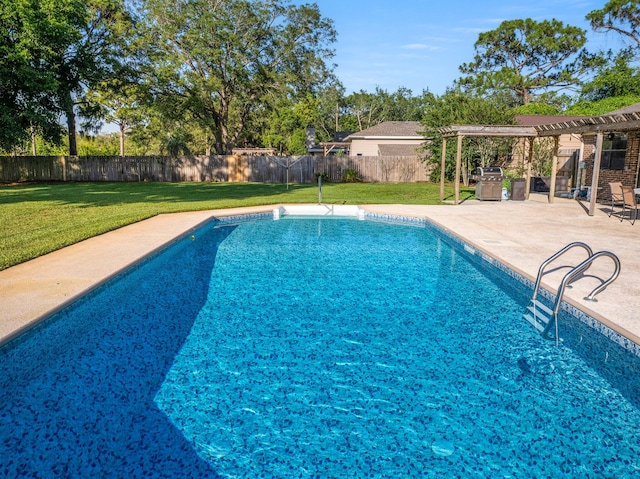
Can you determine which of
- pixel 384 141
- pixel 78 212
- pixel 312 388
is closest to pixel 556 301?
pixel 312 388

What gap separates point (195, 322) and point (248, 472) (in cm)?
256

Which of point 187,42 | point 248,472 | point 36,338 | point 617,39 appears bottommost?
point 248,472

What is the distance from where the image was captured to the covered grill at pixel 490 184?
14719 mm

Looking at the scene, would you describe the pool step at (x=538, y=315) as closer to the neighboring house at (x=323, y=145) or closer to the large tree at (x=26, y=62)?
the large tree at (x=26, y=62)

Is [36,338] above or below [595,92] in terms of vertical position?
below

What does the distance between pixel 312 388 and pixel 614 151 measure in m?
16.0

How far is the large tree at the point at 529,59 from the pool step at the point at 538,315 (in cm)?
3891

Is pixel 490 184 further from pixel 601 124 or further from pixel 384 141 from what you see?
pixel 384 141

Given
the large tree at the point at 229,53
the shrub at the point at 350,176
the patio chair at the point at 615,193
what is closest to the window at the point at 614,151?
the patio chair at the point at 615,193

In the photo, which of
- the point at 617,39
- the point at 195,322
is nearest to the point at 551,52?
the point at 617,39

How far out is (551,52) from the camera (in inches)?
1613

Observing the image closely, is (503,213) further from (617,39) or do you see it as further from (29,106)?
(617,39)

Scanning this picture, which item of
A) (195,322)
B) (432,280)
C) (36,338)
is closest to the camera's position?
(36,338)

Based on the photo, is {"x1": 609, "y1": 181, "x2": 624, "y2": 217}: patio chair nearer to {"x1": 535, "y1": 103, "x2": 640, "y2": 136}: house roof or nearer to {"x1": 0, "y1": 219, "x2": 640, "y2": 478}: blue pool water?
{"x1": 535, "y1": 103, "x2": 640, "y2": 136}: house roof
